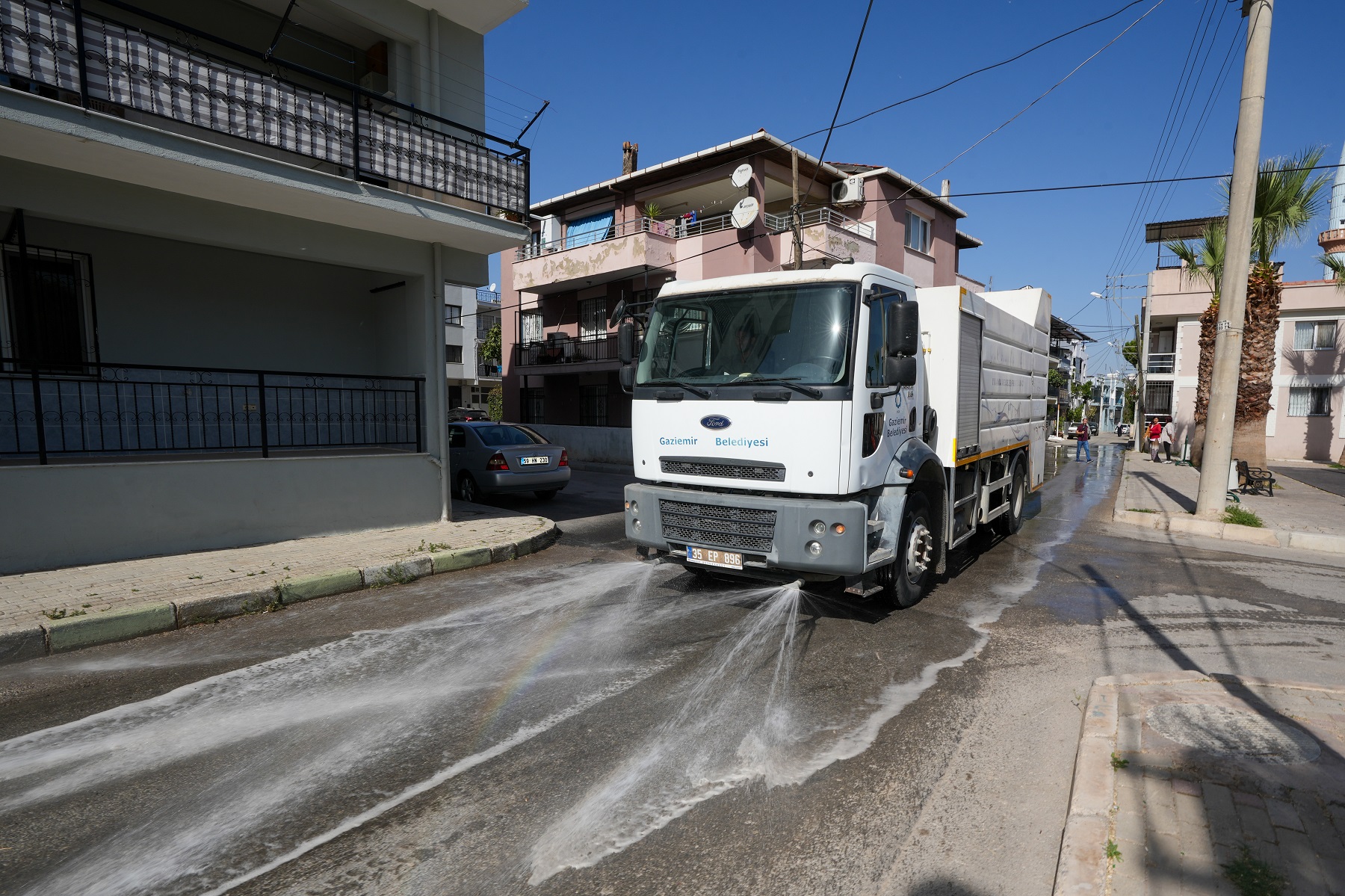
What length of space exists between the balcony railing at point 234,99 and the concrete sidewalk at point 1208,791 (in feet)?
30.2

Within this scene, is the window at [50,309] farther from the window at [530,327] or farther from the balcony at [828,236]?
the window at [530,327]

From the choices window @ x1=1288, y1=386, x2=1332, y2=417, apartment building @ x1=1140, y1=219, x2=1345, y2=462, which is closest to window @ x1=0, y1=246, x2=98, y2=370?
apartment building @ x1=1140, y1=219, x2=1345, y2=462

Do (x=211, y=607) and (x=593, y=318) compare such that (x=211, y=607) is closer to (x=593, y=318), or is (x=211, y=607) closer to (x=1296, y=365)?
(x=593, y=318)

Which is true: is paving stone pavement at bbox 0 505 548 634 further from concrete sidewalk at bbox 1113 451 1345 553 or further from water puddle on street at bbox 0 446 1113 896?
concrete sidewalk at bbox 1113 451 1345 553

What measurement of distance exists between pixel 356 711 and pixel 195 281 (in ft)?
27.2

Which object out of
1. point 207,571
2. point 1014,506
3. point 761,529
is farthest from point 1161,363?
point 207,571

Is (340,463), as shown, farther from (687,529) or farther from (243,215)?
(687,529)

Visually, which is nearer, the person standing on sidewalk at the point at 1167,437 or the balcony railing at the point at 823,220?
the balcony railing at the point at 823,220

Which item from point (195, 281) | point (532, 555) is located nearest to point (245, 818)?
point (532, 555)

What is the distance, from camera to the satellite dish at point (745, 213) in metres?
19.3

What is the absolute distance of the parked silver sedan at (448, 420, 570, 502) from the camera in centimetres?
1294

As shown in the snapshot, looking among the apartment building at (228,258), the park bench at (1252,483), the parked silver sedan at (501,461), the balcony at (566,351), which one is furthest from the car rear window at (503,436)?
the park bench at (1252,483)

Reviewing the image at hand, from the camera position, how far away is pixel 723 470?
19.2 ft

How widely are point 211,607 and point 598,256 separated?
19.0 m
